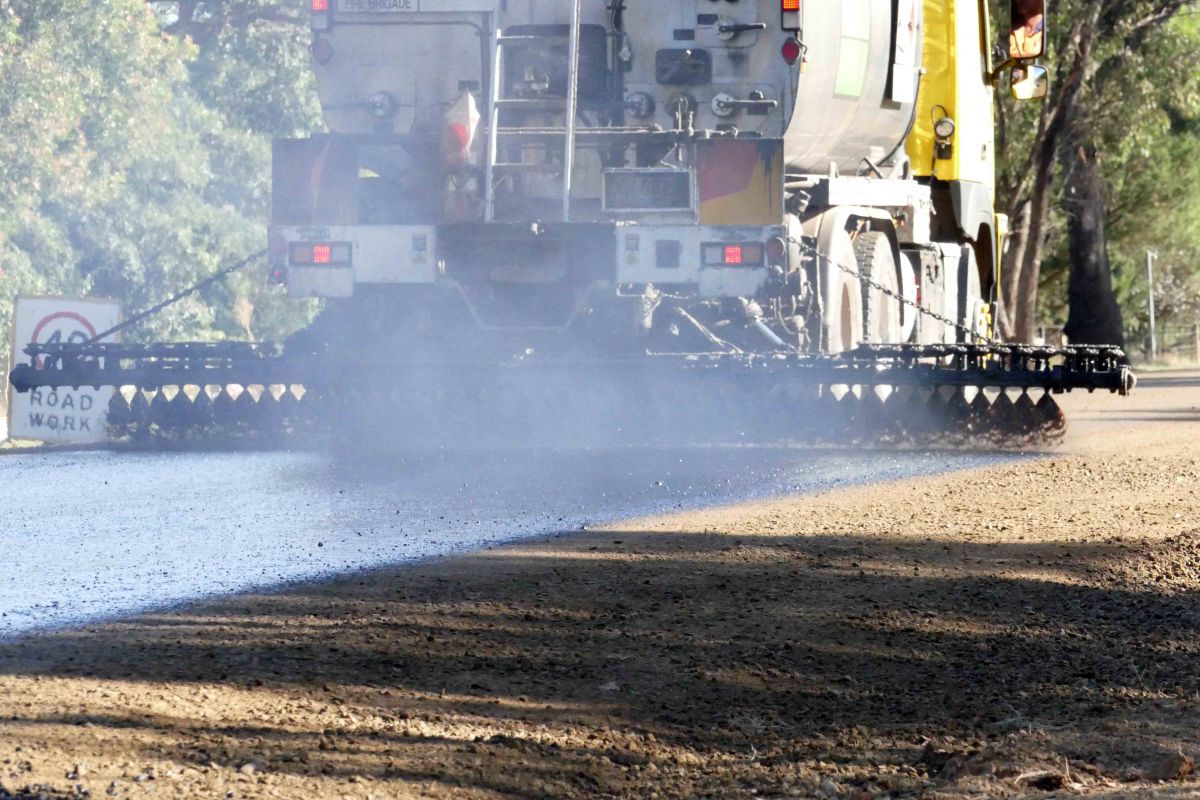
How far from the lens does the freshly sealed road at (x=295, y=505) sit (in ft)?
24.8

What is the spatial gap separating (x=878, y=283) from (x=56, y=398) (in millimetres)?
7105

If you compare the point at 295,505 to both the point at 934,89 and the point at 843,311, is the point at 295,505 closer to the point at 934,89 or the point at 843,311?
the point at 843,311

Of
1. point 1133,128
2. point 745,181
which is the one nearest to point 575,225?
point 745,181

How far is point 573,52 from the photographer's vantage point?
1311 cm

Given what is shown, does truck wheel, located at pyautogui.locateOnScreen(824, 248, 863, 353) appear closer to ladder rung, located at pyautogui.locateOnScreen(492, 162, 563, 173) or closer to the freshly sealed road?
the freshly sealed road

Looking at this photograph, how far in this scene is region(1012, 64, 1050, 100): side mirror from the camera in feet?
58.3

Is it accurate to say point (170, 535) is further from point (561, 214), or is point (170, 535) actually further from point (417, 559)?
point (561, 214)

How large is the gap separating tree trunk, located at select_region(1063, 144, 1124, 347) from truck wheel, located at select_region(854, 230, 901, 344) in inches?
745

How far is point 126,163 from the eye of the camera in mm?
28078

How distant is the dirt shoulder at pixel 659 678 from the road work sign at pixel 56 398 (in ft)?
27.7

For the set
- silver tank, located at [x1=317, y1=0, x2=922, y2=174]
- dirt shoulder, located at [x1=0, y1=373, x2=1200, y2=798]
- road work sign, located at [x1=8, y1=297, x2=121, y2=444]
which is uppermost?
silver tank, located at [x1=317, y1=0, x2=922, y2=174]

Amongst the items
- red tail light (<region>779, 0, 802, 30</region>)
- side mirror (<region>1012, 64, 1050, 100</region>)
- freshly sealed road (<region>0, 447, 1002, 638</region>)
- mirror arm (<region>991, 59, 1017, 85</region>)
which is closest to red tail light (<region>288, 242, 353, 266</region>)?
freshly sealed road (<region>0, 447, 1002, 638</region>)

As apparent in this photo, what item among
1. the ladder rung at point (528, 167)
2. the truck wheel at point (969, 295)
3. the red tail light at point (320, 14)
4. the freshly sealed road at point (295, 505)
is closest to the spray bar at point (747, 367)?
the freshly sealed road at point (295, 505)

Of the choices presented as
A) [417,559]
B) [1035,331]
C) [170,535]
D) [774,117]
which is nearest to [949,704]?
[417,559]
